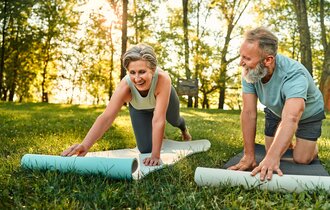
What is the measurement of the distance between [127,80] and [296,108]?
71.7 inches

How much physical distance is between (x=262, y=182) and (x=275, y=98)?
3.49ft

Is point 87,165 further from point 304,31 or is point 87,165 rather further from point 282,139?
point 304,31

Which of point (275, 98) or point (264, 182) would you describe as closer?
point (264, 182)

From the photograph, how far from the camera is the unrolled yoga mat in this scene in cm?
363

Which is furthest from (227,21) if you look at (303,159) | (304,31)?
(303,159)

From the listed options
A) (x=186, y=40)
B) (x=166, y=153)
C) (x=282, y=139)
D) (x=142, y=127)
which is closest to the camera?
(x=282, y=139)

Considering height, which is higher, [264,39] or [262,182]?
[264,39]

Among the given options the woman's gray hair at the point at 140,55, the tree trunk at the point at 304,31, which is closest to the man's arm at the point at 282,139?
the woman's gray hair at the point at 140,55

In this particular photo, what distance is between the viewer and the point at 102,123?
396 centimetres

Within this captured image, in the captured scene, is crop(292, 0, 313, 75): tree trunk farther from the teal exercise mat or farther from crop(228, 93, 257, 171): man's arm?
the teal exercise mat

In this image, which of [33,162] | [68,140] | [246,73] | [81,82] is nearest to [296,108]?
[246,73]

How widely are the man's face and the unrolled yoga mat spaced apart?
111cm

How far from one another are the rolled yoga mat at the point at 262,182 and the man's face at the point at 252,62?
93cm

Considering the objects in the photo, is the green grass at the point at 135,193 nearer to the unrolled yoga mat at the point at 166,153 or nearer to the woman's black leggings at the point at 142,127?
the unrolled yoga mat at the point at 166,153
